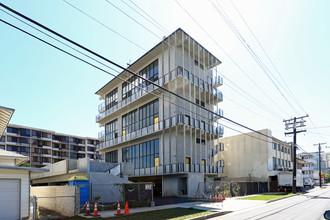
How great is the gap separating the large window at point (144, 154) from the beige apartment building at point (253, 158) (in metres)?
16.8

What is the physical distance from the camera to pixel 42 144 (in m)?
83.5

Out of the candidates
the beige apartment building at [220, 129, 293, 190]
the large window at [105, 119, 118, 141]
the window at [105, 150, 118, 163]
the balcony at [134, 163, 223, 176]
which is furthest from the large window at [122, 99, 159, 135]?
the beige apartment building at [220, 129, 293, 190]

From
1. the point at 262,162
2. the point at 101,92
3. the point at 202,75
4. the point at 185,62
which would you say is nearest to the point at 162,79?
the point at 185,62

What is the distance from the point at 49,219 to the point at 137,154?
24654mm

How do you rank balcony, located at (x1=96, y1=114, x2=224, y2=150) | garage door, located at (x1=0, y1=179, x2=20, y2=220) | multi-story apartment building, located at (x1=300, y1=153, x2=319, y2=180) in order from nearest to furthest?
1. garage door, located at (x1=0, y1=179, x2=20, y2=220)
2. balcony, located at (x1=96, y1=114, x2=224, y2=150)
3. multi-story apartment building, located at (x1=300, y1=153, x2=319, y2=180)

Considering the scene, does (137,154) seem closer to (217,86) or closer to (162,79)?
(162,79)

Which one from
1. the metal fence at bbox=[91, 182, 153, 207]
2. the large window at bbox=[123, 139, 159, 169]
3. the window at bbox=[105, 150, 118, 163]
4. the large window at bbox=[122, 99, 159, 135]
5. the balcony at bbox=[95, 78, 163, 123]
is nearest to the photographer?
the metal fence at bbox=[91, 182, 153, 207]

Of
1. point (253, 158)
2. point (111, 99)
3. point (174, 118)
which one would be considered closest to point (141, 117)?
point (174, 118)

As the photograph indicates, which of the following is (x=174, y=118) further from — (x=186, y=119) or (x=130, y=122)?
(x=130, y=122)

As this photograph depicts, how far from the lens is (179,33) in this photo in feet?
107

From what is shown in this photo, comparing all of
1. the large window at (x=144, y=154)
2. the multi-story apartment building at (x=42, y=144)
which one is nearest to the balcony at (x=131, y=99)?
the large window at (x=144, y=154)

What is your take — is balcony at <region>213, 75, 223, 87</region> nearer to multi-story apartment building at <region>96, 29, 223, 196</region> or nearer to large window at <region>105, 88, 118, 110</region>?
multi-story apartment building at <region>96, 29, 223, 196</region>

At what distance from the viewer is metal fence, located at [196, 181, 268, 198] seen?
2842 cm

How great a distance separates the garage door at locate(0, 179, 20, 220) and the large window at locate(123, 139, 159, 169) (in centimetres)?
2132
